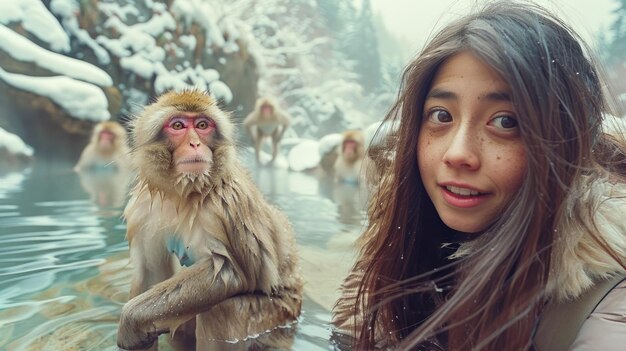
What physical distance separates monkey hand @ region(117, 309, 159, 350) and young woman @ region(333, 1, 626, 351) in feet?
2.73

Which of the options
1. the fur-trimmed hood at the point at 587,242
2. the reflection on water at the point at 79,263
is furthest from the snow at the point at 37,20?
the fur-trimmed hood at the point at 587,242

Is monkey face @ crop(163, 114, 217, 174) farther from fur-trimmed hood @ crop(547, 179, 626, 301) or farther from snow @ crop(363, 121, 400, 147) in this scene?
fur-trimmed hood @ crop(547, 179, 626, 301)

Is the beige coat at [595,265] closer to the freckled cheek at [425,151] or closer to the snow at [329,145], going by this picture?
the freckled cheek at [425,151]

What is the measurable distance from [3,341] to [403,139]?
1384mm

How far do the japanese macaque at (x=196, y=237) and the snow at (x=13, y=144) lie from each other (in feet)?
16.8

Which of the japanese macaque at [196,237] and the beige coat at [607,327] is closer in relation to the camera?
the beige coat at [607,327]

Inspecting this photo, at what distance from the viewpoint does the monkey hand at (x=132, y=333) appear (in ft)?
4.91

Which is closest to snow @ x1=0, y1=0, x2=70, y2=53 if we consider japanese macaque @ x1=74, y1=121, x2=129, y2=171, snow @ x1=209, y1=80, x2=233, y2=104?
japanese macaque @ x1=74, y1=121, x2=129, y2=171

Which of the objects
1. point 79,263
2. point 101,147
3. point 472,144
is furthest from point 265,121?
point 472,144

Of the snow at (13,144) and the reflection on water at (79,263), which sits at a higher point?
the snow at (13,144)

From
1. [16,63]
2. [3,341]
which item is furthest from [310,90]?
[3,341]

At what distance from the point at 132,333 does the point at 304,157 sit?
31.7 ft

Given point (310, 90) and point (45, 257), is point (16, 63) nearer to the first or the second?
point (45, 257)

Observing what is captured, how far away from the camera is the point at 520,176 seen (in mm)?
999
